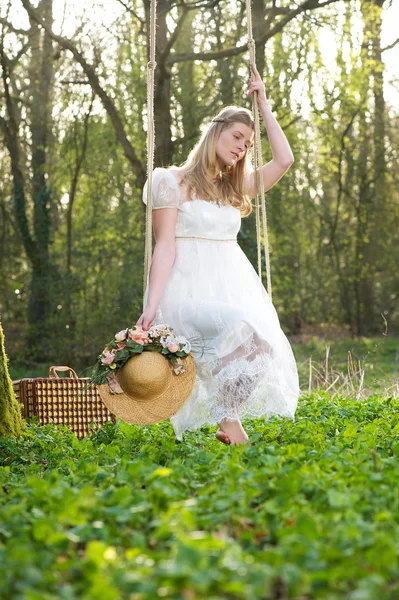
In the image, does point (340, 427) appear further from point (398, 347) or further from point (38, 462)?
point (398, 347)

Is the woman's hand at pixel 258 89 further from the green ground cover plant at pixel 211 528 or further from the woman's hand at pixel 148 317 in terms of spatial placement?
the green ground cover plant at pixel 211 528

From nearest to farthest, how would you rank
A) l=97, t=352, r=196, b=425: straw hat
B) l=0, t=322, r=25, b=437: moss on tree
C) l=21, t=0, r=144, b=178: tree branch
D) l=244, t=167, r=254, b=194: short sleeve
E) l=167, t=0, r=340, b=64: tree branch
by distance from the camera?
l=97, t=352, r=196, b=425: straw hat → l=244, t=167, r=254, b=194: short sleeve → l=0, t=322, r=25, b=437: moss on tree → l=167, t=0, r=340, b=64: tree branch → l=21, t=0, r=144, b=178: tree branch

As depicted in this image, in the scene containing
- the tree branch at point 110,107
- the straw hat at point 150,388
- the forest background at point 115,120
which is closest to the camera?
the straw hat at point 150,388

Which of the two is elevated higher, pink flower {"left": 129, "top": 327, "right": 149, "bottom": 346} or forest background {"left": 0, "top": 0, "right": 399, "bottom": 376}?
forest background {"left": 0, "top": 0, "right": 399, "bottom": 376}

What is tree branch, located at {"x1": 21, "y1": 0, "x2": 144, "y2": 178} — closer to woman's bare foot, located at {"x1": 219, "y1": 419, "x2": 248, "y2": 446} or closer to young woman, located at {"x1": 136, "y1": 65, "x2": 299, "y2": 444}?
young woman, located at {"x1": 136, "y1": 65, "x2": 299, "y2": 444}

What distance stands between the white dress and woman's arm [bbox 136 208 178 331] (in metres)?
0.04

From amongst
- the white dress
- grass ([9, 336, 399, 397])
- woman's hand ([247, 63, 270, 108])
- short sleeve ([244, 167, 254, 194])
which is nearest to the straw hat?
the white dress

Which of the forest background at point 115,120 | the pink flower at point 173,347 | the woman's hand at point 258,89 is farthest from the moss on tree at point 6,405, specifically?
the forest background at point 115,120

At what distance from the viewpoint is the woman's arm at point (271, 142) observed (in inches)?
179

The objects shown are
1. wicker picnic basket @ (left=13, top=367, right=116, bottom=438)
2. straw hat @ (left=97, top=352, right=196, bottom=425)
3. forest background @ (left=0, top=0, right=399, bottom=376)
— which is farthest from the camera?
forest background @ (left=0, top=0, right=399, bottom=376)

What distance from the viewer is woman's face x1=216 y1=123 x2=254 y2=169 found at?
4523 mm

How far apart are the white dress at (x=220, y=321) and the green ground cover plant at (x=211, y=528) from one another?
386 mm

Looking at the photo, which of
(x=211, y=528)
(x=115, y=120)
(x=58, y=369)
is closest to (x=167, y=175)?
(x=58, y=369)

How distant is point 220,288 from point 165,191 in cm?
57
